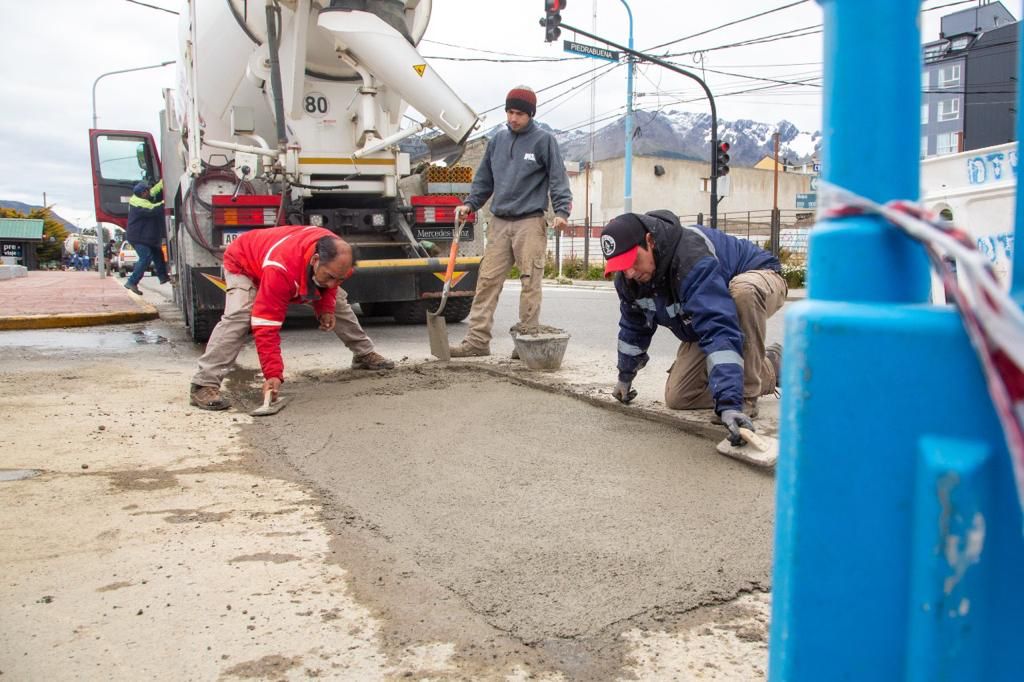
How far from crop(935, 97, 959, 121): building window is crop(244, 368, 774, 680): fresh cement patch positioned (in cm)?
5507

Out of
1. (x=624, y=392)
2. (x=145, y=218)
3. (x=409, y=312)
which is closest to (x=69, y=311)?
(x=145, y=218)

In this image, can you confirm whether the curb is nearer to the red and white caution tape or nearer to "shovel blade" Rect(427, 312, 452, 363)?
"shovel blade" Rect(427, 312, 452, 363)

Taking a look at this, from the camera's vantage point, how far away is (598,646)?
1.85 metres

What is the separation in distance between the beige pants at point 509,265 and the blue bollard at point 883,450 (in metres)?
4.92

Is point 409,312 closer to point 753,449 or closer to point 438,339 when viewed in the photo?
point 438,339

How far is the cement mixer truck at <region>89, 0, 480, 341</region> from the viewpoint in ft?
22.2

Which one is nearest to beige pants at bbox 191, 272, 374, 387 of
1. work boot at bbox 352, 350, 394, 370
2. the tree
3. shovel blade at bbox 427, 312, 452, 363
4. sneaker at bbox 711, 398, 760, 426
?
work boot at bbox 352, 350, 394, 370

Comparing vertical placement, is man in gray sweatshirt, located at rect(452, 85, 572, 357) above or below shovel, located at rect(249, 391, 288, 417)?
above

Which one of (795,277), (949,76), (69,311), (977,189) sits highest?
(949,76)

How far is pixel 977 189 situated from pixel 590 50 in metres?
15.3

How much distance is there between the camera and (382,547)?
2475 millimetres

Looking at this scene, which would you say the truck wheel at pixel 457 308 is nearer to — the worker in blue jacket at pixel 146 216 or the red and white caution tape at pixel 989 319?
the worker in blue jacket at pixel 146 216

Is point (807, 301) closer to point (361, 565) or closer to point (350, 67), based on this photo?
point (361, 565)

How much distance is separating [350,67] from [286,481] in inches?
196
